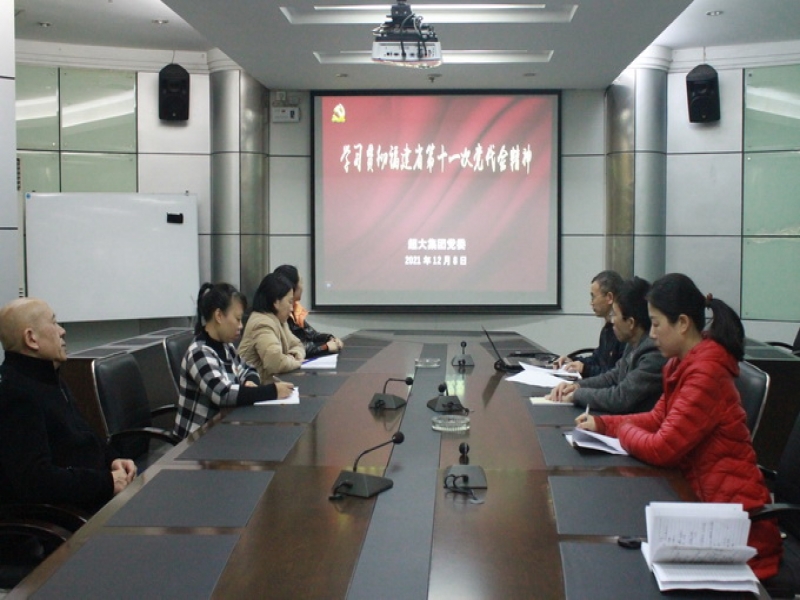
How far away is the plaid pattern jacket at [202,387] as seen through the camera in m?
3.14

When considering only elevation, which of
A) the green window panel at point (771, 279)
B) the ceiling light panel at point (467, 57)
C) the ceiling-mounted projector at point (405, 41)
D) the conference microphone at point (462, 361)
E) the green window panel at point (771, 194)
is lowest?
the conference microphone at point (462, 361)

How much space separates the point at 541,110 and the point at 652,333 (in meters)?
4.87

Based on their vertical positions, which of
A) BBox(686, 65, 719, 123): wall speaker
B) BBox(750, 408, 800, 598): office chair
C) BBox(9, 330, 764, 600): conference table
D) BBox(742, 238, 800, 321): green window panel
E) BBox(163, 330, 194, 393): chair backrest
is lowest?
BBox(750, 408, 800, 598): office chair

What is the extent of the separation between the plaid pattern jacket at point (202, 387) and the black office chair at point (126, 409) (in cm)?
10

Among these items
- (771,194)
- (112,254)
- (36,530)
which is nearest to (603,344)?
(36,530)

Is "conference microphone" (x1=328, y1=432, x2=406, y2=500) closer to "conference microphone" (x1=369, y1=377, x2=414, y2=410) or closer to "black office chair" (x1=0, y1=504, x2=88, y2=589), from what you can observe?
"black office chair" (x1=0, y1=504, x2=88, y2=589)

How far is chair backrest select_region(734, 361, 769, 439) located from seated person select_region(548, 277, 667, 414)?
0.32m

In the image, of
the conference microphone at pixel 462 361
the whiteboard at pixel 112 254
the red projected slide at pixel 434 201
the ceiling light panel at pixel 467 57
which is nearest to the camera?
the conference microphone at pixel 462 361

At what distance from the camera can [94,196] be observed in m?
6.52

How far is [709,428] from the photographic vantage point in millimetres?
2297

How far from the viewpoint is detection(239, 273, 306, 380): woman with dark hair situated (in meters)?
4.10

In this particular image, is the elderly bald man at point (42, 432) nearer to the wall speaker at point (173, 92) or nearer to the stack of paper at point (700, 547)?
the stack of paper at point (700, 547)

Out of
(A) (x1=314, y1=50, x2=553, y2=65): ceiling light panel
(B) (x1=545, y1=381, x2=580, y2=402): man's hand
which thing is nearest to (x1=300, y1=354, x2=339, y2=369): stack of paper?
(B) (x1=545, y1=381, x2=580, y2=402): man's hand

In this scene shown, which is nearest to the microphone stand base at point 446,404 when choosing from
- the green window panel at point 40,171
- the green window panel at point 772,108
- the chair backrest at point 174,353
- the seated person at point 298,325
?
the chair backrest at point 174,353
